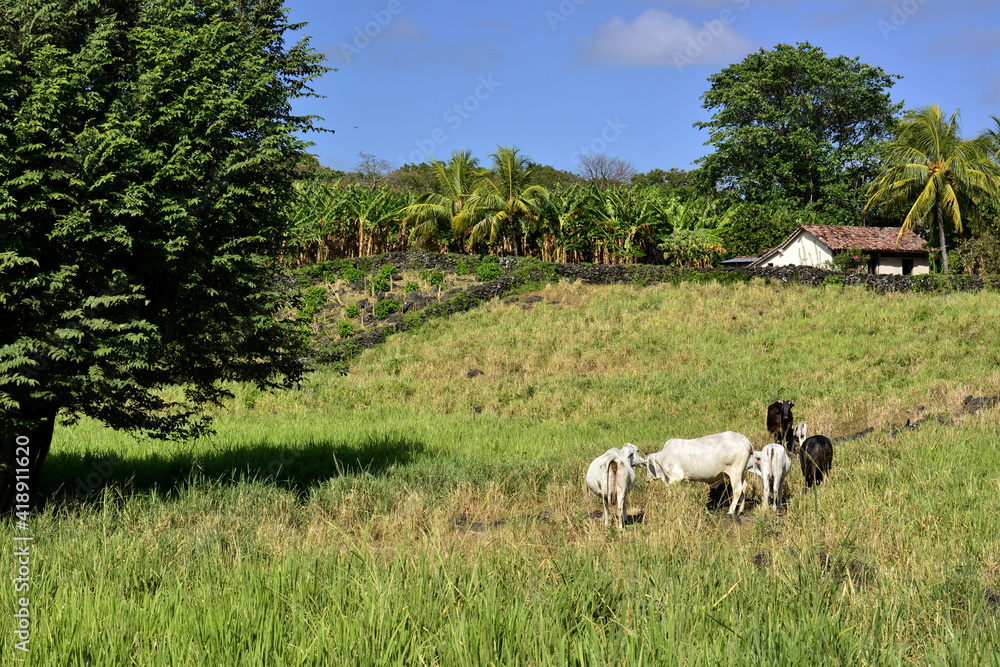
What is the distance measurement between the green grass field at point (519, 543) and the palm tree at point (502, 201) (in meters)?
24.0

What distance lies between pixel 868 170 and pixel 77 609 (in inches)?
2320

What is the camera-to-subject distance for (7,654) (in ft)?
15.6

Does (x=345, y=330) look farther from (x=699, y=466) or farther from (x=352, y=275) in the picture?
(x=699, y=466)

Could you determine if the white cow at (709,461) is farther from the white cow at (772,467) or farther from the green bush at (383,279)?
the green bush at (383,279)

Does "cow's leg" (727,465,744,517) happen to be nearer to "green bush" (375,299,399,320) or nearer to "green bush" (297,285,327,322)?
"green bush" (375,299,399,320)

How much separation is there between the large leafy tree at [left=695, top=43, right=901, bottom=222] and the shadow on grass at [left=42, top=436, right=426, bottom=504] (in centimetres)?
4509

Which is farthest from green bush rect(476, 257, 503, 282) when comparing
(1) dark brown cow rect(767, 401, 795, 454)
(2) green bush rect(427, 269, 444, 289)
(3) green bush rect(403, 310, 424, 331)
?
(1) dark brown cow rect(767, 401, 795, 454)

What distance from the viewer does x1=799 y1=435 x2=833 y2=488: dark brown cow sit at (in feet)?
33.9

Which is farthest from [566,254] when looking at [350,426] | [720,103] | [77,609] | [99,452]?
[77,609]

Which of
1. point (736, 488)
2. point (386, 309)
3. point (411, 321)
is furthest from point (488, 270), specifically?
point (736, 488)

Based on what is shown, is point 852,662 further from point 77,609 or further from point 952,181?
point 952,181

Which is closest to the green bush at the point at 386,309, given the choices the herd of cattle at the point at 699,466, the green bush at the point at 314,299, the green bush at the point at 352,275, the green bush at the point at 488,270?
the green bush at the point at 314,299

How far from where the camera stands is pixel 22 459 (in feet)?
31.6

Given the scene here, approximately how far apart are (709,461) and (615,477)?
1.33 m
